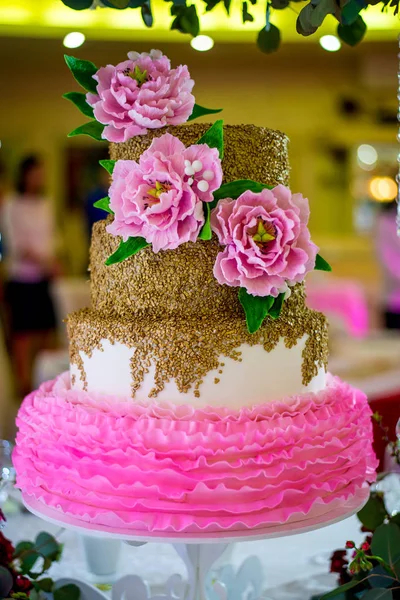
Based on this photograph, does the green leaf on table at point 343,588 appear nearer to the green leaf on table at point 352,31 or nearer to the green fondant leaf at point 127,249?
the green fondant leaf at point 127,249

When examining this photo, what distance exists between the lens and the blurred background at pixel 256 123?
18.6ft

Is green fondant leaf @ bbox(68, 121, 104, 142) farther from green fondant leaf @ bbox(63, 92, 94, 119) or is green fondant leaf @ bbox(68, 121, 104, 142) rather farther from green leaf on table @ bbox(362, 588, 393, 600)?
green leaf on table @ bbox(362, 588, 393, 600)

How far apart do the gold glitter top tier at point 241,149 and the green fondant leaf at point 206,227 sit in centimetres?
10

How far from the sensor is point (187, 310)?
1.35m

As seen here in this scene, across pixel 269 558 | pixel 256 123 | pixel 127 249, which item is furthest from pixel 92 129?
pixel 256 123

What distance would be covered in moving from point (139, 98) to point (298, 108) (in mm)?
8659

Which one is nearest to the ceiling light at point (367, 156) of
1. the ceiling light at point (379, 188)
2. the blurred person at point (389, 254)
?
the ceiling light at point (379, 188)

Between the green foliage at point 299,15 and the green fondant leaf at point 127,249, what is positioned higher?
the green foliage at point 299,15

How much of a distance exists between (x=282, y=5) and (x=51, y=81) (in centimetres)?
837

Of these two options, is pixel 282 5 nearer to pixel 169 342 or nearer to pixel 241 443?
pixel 169 342

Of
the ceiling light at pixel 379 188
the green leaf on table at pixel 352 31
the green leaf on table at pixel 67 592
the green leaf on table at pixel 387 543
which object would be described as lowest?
the green leaf on table at pixel 67 592

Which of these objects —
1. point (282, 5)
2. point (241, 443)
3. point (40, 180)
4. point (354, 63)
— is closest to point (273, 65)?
point (354, 63)

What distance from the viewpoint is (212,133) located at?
1.27m

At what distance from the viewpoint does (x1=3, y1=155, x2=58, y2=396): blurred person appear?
18.1 ft
